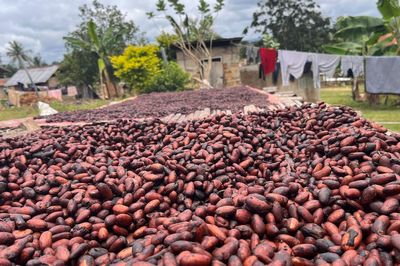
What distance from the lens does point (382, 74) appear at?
13344 millimetres

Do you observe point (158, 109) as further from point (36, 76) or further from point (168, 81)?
point (36, 76)

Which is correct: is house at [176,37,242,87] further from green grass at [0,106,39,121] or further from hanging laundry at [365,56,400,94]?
green grass at [0,106,39,121]

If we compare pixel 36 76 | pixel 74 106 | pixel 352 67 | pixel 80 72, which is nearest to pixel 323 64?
pixel 352 67

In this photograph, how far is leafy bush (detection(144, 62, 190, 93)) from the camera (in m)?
17.0

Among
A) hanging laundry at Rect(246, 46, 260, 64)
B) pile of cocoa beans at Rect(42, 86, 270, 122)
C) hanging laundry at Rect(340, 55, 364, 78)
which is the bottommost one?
pile of cocoa beans at Rect(42, 86, 270, 122)

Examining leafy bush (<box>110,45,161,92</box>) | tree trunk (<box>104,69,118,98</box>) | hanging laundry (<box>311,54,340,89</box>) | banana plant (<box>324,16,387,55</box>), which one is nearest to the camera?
hanging laundry (<box>311,54,340,89</box>)

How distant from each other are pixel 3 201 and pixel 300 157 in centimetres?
249

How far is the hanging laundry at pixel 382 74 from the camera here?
13016mm

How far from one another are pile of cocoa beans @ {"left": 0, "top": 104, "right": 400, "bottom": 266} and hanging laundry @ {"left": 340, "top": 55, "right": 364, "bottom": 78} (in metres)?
12.4

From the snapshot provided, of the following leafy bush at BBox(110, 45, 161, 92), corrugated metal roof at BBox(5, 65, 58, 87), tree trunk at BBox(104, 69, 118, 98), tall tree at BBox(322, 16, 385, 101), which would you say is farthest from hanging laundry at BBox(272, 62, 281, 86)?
corrugated metal roof at BBox(5, 65, 58, 87)

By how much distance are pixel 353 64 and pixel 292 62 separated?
2567mm

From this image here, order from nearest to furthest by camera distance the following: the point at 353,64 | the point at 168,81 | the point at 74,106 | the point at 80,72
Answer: the point at 353,64
the point at 168,81
the point at 74,106
the point at 80,72

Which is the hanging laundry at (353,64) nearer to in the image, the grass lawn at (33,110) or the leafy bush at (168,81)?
the leafy bush at (168,81)

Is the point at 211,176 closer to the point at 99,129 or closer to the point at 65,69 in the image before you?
the point at 99,129
